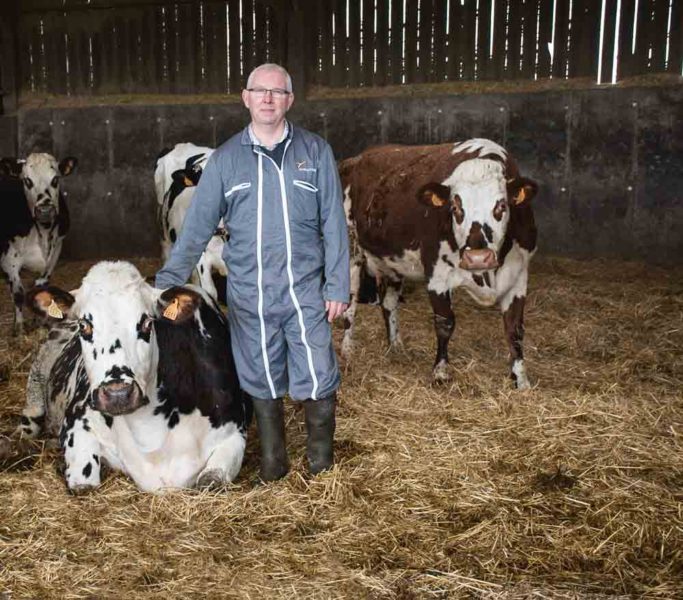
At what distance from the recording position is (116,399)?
3.32 m

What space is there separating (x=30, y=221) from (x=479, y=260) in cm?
492

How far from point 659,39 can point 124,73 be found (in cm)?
743

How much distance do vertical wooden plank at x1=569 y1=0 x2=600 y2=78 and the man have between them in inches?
307

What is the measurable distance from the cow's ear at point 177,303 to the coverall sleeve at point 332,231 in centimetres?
61

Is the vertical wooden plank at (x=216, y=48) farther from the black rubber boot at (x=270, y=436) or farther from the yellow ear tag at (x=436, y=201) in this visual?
the black rubber boot at (x=270, y=436)

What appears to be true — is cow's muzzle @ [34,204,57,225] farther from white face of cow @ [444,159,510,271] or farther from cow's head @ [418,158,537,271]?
white face of cow @ [444,159,510,271]

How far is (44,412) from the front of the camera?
4820 mm

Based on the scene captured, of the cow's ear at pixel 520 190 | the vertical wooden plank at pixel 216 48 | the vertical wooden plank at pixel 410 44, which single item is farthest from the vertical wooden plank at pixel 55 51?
the cow's ear at pixel 520 190

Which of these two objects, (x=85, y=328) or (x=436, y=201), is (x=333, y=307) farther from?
(x=436, y=201)

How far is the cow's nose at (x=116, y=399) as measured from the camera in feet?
Answer: 10.9

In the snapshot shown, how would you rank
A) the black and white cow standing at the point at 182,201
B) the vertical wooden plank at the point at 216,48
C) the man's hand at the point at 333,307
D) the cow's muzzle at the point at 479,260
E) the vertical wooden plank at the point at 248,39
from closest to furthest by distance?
the man's hand at the point at 333,307
the cow's muzzle at the point at 479,260
the black and white cow standing at the point at 182,201
the vertical wooden plank at the point at 248,39
the vertical wooden plank at the point at 216,48

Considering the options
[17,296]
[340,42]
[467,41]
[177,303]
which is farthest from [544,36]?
[177,303]

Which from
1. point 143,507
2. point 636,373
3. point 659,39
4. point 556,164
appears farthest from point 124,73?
point 143,507

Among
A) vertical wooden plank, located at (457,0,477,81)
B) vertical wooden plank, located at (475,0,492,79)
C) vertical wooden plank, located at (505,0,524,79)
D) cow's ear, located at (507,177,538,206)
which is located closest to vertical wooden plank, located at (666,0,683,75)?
vertical wooden plank, located at (505,0,524,79)
